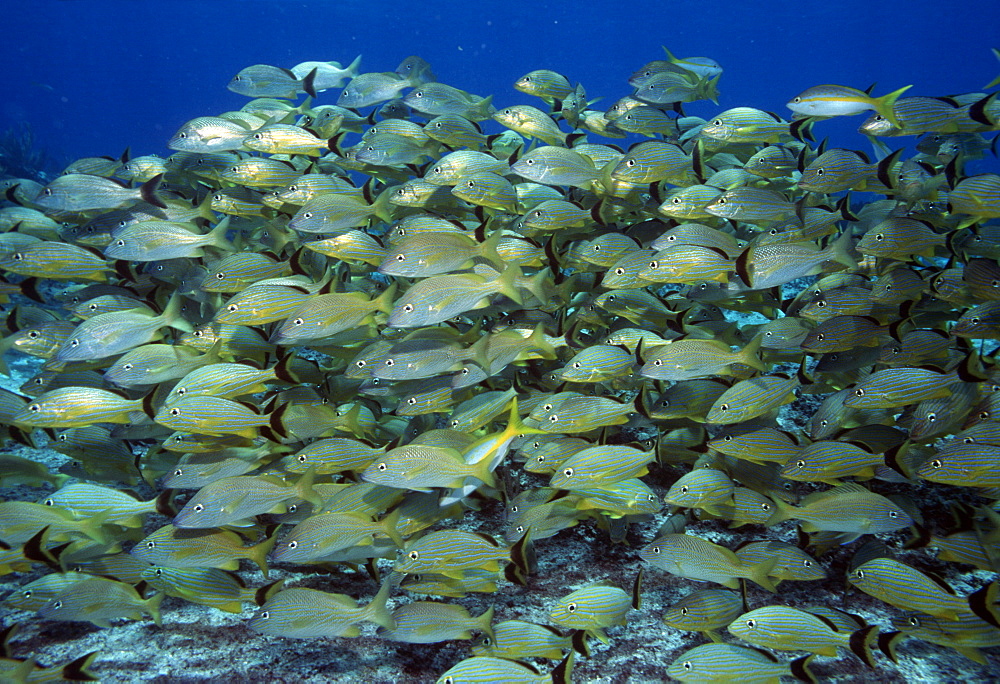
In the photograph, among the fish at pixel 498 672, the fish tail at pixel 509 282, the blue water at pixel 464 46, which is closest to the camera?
the fish at pixel 498 672

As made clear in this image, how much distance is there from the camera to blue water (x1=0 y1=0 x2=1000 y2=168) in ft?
220

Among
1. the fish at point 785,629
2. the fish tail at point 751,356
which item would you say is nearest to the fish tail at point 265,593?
the fish at point 785,629

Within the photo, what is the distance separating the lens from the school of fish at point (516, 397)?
2613 millimetres

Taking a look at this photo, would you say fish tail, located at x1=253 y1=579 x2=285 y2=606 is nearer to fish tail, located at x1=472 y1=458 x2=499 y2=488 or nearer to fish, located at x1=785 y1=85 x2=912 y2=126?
fish tail, located at x1=472 y1=458 x2=499 y2=488

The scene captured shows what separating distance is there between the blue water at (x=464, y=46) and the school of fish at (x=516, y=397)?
61.2 m

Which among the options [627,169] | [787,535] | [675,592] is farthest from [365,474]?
[787,535]

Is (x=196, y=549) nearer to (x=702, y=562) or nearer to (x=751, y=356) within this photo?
(x=702, y=562)

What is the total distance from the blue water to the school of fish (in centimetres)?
6125

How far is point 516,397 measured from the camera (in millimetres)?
2893

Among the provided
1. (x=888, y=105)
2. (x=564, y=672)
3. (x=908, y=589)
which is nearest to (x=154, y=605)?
(x=564, y=672)

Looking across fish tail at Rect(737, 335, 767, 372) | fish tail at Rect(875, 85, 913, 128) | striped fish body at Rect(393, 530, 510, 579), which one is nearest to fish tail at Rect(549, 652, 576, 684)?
striped fish body at Rect(393, 530, 510, 579)

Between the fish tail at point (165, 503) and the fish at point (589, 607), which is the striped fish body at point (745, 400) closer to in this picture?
the fish at point (589, 607)

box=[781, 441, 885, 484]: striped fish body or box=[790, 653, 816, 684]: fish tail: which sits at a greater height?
box=[781, 441, 885, 484]: striped fish body

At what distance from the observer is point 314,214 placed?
3.43 m
